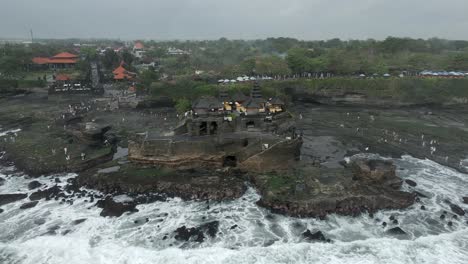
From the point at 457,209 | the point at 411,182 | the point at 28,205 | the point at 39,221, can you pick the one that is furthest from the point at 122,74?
the point at 457,209

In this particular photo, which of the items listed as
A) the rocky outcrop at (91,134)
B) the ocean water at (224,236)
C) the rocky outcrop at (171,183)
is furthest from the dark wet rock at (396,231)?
the rocky outcrop at (91,134)

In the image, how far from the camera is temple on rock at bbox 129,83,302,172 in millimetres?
38938

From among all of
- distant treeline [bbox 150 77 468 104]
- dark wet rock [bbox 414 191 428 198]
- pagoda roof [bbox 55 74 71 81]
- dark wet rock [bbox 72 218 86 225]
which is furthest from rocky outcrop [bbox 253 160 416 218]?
pagoda roof [bbox 55 74 71 81]

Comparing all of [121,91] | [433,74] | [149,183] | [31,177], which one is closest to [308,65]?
[433,74]

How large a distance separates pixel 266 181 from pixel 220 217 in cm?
708

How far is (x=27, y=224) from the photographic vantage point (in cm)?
3012

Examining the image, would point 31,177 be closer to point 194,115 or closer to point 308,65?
point 194,115

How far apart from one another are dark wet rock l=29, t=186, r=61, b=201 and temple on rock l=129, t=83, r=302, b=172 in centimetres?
893

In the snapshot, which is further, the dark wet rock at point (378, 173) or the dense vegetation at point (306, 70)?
the dense vegetation at point (306, 70)

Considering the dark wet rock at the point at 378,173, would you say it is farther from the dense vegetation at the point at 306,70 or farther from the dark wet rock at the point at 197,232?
→ the dense vegetation at the point at 306,70

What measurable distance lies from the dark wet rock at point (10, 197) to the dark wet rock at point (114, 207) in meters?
8.43

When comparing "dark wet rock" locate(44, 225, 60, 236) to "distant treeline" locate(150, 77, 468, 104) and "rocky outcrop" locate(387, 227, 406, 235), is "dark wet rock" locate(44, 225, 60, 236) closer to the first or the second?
"rocky outcrop" locate(387, 227, 406, 235)

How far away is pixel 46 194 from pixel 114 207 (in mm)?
8470

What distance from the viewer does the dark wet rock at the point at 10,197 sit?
33.8 metres
